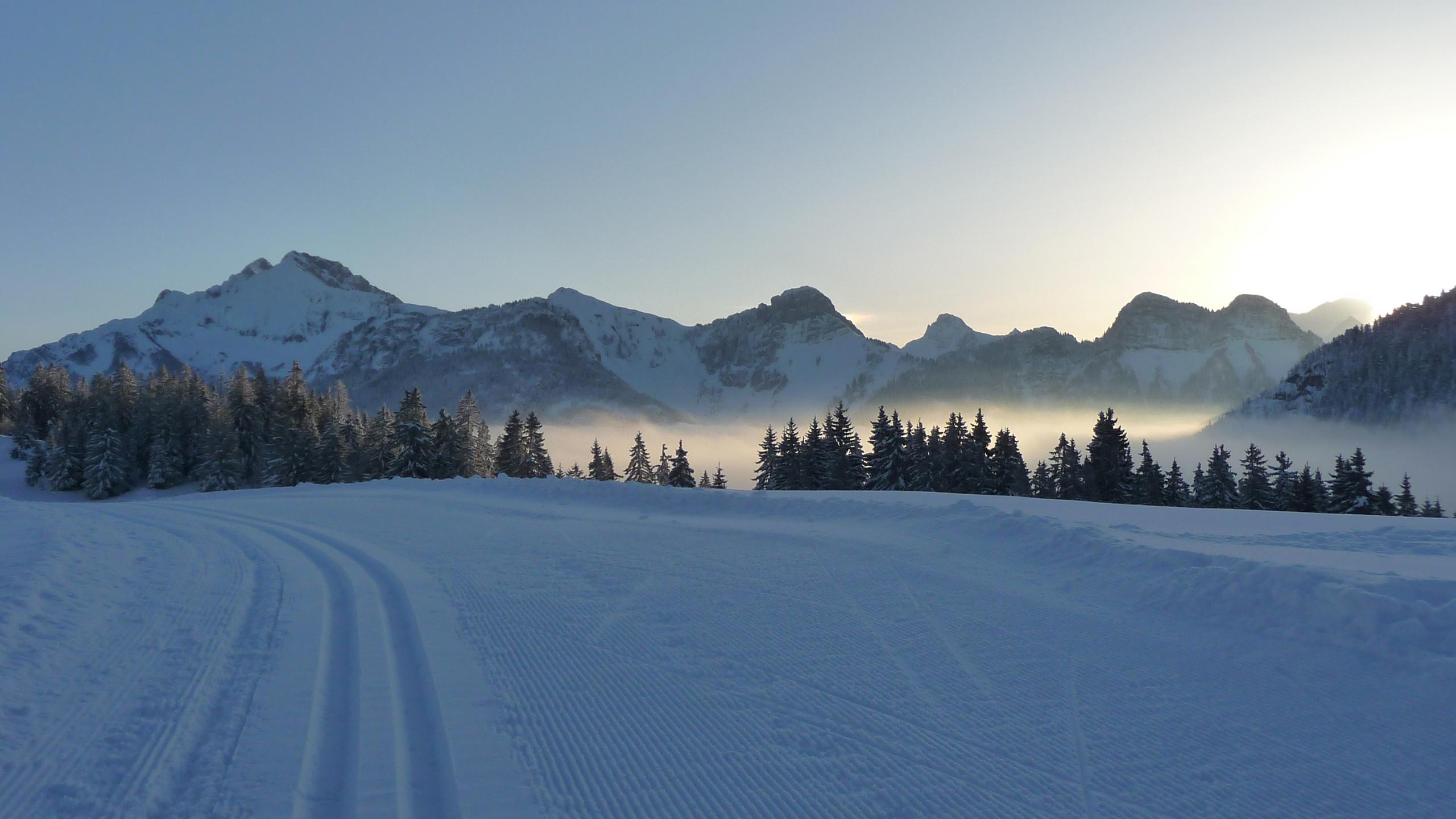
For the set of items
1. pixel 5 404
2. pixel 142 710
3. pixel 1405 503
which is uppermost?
pixel 5 404

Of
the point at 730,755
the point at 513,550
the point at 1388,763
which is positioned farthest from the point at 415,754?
the point at 513,550

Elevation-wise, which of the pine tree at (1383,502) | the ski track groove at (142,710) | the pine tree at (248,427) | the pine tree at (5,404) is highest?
the pine tree at (5,404)

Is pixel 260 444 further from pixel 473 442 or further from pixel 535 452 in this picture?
pixel 535 452

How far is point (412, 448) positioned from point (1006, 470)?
3954 cm

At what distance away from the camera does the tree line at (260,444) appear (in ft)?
153

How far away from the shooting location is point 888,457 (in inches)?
1720

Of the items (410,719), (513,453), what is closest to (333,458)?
(513,453)

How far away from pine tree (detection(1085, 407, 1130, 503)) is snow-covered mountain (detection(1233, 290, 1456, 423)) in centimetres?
13562

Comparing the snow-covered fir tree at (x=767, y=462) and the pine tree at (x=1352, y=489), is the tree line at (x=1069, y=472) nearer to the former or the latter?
the pine tree at (x=1352, y=489)

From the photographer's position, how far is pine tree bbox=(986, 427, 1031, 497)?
4400 cm

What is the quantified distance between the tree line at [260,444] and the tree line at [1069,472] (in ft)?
41.0

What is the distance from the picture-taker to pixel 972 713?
16.0 ft

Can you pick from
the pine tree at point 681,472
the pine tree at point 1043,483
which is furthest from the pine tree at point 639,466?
the pine tree at point 1043,483

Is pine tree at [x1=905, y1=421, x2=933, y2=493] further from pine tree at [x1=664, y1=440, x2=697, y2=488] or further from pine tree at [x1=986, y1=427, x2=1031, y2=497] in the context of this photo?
pine tree at [x1=664, y1=440, x2=697, y2=488]
